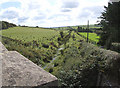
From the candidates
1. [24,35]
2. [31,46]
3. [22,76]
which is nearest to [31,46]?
[31,46]

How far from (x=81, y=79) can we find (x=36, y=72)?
982 cm

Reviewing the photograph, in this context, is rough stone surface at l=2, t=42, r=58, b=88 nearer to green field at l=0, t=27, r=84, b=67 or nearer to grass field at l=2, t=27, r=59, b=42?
green field at l=0, t=27, r=84, b=67

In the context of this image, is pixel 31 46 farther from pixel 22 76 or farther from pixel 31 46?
pixel 22 76

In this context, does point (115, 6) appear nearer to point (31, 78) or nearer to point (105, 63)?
point (105, 63)

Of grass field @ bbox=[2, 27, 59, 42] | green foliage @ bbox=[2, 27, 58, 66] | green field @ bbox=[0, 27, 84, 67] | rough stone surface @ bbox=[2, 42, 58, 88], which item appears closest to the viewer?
rough stone surface @ bbox=[2, 42, 58, 88]

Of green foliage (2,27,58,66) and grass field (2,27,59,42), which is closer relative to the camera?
green foliage (2,27,58,66)

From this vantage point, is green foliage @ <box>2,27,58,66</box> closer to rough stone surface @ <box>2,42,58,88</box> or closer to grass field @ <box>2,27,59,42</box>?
grass field @ <box>2,27,59,42</box>

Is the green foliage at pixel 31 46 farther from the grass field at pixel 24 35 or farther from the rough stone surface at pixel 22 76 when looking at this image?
the rough stone surface at pixel 22 76

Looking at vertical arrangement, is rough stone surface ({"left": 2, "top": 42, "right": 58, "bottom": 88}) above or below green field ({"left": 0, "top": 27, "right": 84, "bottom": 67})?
above

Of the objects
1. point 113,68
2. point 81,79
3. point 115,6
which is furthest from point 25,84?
point 115,6

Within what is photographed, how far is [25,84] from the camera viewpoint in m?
1.06

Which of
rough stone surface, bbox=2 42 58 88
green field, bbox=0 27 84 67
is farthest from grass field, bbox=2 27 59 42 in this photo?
rough stone surface, bbox=2 42 58 88

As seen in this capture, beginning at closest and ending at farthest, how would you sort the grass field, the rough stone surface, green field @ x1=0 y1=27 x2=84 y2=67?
the rough stone surface, green field @ x1=0 y1=27 x2=84 y2=67, the grass field

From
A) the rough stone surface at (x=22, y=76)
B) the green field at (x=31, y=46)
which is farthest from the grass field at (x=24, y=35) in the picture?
the rough stone surface at (x=22, y=76)
